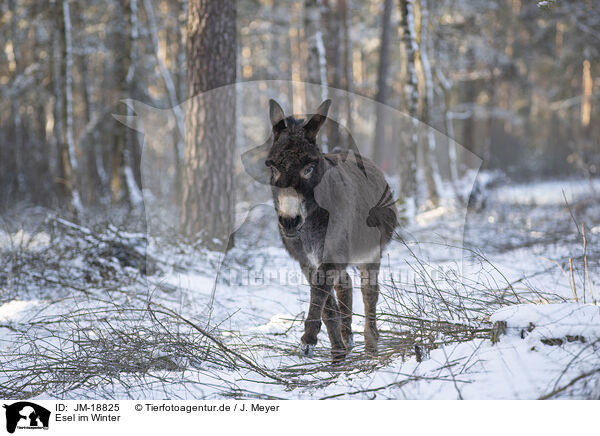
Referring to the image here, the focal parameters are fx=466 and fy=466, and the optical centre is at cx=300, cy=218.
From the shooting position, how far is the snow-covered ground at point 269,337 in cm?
257

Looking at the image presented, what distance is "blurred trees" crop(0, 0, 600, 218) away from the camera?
10.8m

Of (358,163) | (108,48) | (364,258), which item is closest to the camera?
(364,258)

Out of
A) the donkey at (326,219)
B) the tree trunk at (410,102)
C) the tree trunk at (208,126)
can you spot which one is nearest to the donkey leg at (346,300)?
the donkey at (326,219)

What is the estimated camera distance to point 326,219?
3486mm

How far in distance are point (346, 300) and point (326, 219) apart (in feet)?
2.75

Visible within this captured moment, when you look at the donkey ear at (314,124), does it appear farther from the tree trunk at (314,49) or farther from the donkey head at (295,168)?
the tree trunk at (314,49)

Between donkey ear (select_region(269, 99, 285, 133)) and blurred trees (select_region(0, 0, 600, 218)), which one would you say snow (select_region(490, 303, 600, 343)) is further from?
blurred trees (select_region(0, 0, 600, 218))

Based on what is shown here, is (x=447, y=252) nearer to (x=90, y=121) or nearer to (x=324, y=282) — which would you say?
(x=324, y=282)

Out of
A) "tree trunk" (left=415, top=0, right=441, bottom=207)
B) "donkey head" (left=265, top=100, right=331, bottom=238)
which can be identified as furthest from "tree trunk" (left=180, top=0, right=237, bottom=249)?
"tree trunk" (left=415, top=0, right=441, bottom=207)

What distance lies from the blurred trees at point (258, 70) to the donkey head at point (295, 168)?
1.89m

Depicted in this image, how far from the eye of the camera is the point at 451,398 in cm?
251

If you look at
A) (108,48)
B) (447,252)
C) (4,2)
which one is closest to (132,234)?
(447,252)
